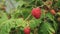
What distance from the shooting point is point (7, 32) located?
117 cm

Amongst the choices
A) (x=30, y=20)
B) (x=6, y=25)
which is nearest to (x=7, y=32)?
(x=6, y=25)

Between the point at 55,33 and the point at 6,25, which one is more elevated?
the point at 6,25

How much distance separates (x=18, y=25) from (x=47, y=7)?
0.23m

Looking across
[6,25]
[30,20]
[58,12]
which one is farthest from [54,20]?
[6,25]

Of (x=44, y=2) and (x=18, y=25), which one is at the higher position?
(x=44, y=2)

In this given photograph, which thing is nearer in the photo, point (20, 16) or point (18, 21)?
point (18, 21)

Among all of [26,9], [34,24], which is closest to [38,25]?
[34,24]

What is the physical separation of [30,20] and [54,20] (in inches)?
6.9

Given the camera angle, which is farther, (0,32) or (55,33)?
(55,33)

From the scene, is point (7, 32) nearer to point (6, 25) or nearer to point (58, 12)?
point (6, 25)

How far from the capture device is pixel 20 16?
135cm

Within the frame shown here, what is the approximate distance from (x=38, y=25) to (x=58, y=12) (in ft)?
0.51

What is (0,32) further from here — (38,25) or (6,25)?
(38,25)

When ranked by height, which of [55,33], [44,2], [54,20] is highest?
[44,2]
